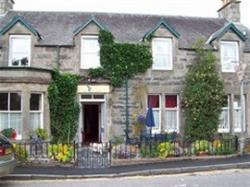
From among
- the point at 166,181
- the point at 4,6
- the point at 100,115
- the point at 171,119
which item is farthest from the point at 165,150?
the point at 4,6

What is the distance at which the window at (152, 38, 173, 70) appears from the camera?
24.7 m

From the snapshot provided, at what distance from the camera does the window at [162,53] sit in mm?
24672

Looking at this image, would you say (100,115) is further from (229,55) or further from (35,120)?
(229,55)

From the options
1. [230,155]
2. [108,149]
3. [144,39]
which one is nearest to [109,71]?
[144,39]

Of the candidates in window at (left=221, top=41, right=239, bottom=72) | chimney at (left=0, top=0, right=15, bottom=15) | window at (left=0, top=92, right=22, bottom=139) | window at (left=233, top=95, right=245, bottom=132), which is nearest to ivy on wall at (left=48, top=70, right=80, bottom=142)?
window at (left=0, top=92, right=22, bottom=139)

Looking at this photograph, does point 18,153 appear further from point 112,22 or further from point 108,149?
point 112,22

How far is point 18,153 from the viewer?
1689 centimetres

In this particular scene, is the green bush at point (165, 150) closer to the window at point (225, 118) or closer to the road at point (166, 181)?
the road at point (166, 181)

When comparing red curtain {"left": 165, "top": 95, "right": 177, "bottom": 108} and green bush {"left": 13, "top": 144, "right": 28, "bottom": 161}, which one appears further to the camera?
red curtain {"left": 165, "top": 95, "right": 177, "bottom": 108}

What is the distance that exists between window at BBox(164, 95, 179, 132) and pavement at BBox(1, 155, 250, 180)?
25.2 feet

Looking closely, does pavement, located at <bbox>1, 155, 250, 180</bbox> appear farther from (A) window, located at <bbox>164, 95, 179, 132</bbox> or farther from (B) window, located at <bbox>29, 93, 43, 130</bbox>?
(A) window, located at <bbox>164, 95, 179, 132</bbox>

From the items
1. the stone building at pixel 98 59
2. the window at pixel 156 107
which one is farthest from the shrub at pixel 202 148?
the window at pixel 156 107

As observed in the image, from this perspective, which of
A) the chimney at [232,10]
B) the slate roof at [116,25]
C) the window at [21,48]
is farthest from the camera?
the chimney at [232,10]

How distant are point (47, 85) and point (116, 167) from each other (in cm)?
684
